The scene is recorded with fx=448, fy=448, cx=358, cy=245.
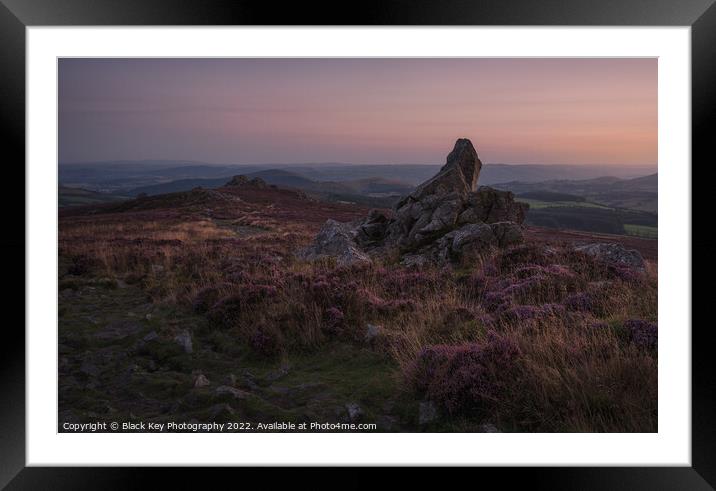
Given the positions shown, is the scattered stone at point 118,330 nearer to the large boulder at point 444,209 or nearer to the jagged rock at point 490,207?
the large boulder at point 444,209

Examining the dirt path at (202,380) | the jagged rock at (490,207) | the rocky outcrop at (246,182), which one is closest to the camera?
the dirt path at (202,380)

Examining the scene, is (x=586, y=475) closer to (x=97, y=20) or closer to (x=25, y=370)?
(x=25, y=370)

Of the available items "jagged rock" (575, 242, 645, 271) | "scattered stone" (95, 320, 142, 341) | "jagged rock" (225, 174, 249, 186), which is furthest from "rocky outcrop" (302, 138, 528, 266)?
"jagged rock" (225, 174, 249, 186)

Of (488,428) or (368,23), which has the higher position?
(368,23)

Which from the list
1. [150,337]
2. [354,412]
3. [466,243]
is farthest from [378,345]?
[466,243]

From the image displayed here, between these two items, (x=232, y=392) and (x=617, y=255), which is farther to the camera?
(x=617, y=255)

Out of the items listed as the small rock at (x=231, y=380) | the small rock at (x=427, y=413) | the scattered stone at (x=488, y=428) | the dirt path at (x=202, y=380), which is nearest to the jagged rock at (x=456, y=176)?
the dirt path at (x=202, y=380)

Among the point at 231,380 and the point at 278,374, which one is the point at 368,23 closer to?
the point at 278,374
